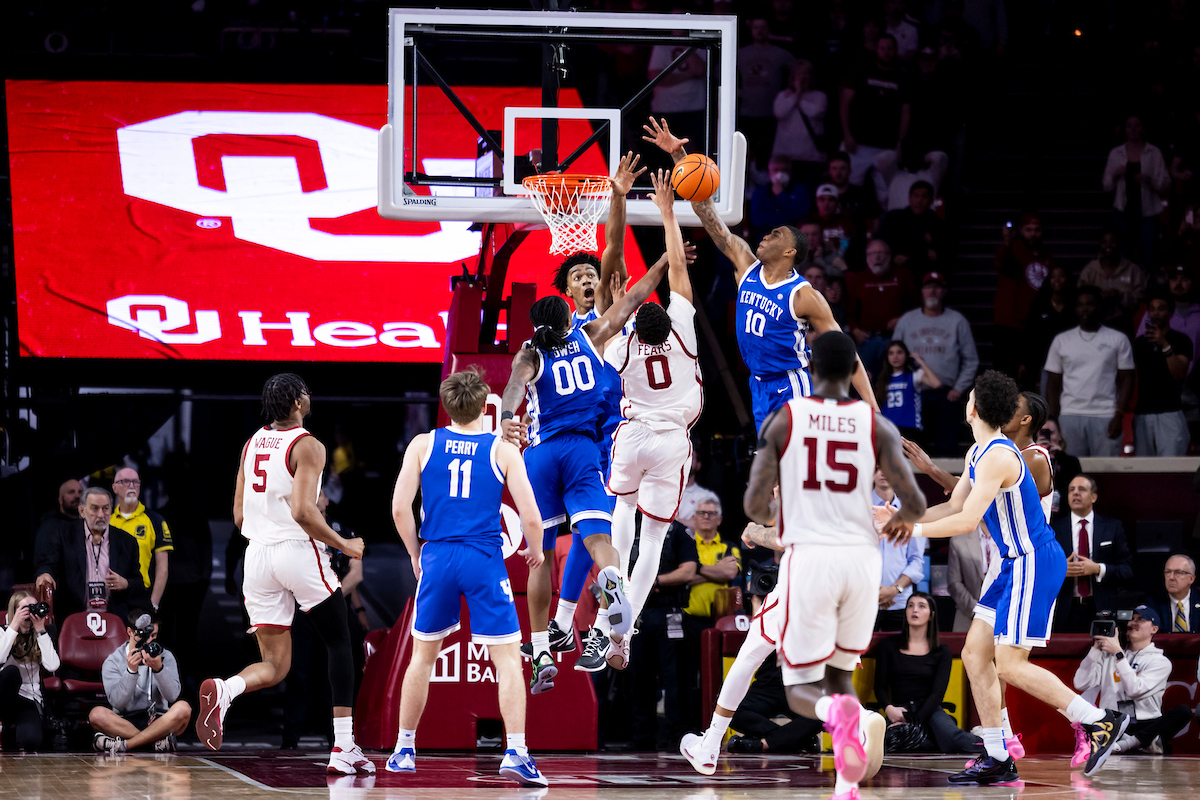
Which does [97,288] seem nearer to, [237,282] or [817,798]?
[237,282]

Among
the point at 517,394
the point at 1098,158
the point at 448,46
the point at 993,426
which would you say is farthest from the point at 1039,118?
the point at 517,394

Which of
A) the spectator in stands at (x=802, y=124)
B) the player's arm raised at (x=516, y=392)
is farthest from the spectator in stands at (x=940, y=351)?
the player's arm raised at (x=516, y=392)

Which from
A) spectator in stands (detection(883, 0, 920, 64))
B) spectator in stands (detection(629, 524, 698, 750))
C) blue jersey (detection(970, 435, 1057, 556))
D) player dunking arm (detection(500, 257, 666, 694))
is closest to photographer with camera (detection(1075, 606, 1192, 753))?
blue jersey (detection(970, 435, 1057, 556))

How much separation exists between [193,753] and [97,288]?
5.83 metres

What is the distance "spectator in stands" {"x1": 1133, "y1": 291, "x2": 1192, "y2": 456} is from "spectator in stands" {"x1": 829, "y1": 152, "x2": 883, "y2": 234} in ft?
10.2

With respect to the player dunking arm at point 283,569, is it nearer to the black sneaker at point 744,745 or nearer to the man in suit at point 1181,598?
the black sneaker at point 744,745

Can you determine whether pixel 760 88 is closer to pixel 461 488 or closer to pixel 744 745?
pixel 744 745

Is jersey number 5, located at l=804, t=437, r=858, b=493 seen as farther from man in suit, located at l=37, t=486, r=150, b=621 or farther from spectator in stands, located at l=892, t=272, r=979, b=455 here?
spectator in stands, located at l=892, t=272, r=979, b=455

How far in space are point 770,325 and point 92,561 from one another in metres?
6.62

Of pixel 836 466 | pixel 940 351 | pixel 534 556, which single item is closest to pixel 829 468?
pixel 836 466

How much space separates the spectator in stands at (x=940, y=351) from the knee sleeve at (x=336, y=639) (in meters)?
7.11

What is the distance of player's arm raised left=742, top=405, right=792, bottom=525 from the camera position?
6488 millimetres

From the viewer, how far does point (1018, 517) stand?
833 cm

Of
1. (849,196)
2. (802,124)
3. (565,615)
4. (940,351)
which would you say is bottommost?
(565,615)
